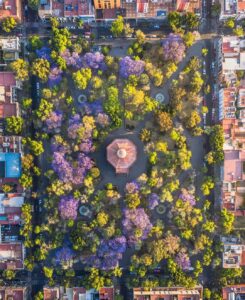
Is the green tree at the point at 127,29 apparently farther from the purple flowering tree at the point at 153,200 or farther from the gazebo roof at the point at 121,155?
the purple flowering tree at the point at 153,200

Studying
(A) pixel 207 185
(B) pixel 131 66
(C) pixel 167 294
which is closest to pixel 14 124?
(B) pixel 131 66

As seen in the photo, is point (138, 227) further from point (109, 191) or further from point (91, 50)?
point (91, 50)

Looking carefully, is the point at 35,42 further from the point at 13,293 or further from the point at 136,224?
the point at 13,293

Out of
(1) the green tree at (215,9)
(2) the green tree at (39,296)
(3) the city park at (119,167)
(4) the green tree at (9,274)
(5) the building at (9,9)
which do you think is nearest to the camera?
(3) the city park at (119,167)

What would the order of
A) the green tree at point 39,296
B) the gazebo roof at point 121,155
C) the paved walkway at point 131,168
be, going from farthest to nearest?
the paved walkway at point 131,168 → the green tree at point 39,296 → the gazebo roof at point 121,155

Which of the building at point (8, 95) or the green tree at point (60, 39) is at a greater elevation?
the green tree at point (60, 39)

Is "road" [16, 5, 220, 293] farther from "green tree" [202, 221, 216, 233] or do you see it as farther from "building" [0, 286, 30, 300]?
"green tree" [202, 221, 216, 233]

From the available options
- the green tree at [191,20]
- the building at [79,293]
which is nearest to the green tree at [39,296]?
the building at [79,293]
